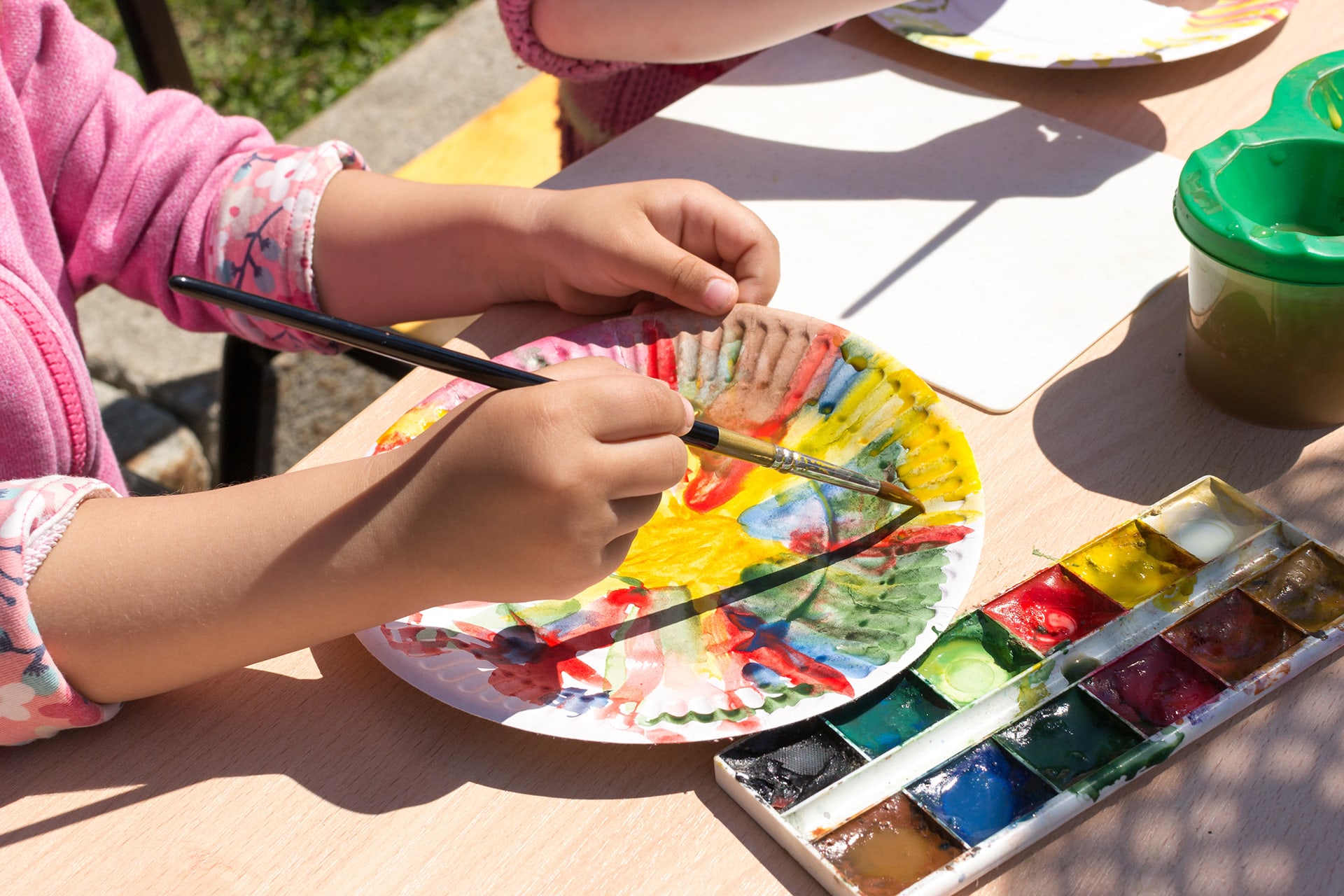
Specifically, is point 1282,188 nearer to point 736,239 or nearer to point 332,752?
point 736,239

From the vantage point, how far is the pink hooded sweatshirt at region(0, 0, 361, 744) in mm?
705

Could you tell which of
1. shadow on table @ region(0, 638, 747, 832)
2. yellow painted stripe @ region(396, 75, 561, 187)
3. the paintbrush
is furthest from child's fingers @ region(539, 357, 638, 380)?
yellow painted stripe @ region(396, 75, 561, 187)

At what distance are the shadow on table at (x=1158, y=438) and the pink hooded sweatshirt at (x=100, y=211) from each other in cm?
50

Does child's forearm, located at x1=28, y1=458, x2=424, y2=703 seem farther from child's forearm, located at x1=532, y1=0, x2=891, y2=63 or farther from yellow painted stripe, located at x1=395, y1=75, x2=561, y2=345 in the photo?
yellow painted stripe, located at x1=395, y1=75, x2=561, y2=345

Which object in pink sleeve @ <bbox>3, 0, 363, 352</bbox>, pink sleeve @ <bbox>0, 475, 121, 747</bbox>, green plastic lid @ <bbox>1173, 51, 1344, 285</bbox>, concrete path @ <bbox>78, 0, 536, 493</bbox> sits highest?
pink sleeve @ <bbox>3, 0, 363, 352</bbox>

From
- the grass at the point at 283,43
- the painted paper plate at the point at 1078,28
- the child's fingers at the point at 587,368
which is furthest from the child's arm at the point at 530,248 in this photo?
the grass at the point at 283,43

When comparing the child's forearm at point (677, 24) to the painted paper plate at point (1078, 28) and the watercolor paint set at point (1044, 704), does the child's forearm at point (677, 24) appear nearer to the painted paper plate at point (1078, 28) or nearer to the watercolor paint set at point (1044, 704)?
the painted paper plate at point (1078, 28)

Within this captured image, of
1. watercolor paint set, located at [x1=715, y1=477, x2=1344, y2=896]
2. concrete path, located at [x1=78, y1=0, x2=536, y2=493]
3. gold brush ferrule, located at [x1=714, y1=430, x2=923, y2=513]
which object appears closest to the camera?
watercolor paint set, located at [x1=715, y1=477, x2=1344, y2=896]

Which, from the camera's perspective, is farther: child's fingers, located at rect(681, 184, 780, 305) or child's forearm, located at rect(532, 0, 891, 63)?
child's forearm, located at rect(532, 0, 891, 63)

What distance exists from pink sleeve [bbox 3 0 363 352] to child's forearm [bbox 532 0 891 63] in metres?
0.21

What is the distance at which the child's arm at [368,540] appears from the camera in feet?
1.60

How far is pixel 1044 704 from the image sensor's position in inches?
18.7

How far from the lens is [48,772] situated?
19.8 inches

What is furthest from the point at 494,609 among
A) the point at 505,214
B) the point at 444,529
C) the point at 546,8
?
the point at 546,8
